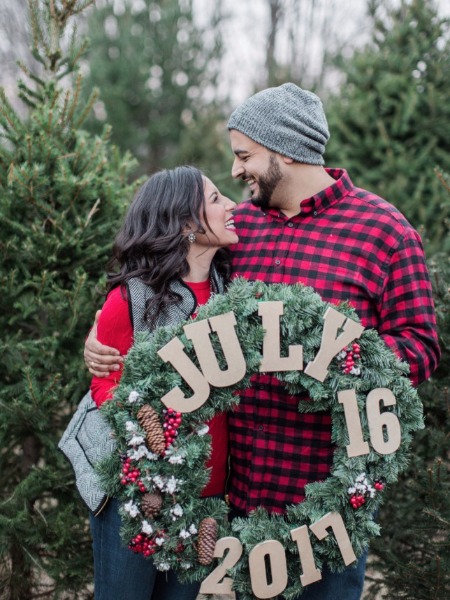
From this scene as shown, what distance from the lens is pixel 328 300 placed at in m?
2.36

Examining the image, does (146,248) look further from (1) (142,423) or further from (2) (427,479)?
(2) (427,479)

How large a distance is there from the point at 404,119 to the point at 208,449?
3.87 metres

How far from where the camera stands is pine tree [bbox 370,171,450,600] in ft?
9.16

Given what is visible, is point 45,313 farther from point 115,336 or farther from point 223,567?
point 223,567

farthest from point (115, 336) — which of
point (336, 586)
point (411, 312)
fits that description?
point (336, 586)

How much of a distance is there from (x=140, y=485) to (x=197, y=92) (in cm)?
1213

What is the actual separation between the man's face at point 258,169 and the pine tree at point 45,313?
824 mm

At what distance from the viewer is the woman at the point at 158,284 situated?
228 centimetres

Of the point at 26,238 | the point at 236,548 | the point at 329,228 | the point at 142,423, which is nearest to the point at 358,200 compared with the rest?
the point at 329,228

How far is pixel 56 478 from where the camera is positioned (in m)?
3.04

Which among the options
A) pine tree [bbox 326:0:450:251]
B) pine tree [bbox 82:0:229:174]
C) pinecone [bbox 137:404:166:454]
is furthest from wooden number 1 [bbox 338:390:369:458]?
pine tree [bbox 82:0:229:174]

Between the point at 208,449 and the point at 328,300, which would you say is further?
the point at 328,300

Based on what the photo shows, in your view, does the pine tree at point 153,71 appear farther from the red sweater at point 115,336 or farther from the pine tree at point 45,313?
the red sweater at point 115,336

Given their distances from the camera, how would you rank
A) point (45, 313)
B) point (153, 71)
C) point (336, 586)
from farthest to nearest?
point (153, 71) < point (45, 313) < point (336, 586)
